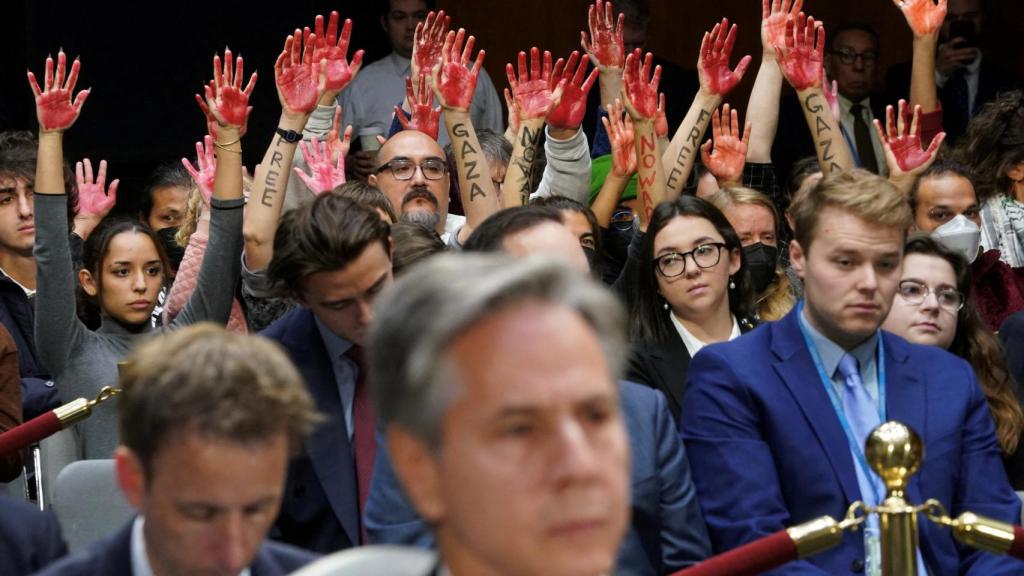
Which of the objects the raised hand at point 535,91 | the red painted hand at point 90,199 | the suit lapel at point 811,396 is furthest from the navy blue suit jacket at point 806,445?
the red painted hand at point 90,199

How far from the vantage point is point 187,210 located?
5.50 m

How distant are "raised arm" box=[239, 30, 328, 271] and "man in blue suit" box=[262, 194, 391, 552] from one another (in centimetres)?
74

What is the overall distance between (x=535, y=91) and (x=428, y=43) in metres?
0.69

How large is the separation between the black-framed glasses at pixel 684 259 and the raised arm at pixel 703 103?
44.4 inches

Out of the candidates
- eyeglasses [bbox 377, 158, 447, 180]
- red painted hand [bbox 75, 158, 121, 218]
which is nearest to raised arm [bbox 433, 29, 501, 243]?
eyeglasses [bbox 377, 158, 447, 180]

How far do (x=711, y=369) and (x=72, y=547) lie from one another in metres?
1.37

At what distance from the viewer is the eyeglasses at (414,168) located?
5102mm

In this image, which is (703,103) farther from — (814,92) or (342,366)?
(342,366)

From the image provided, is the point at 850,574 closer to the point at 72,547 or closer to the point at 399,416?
the point at 72,547

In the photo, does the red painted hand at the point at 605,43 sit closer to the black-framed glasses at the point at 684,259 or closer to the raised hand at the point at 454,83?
the raised hand at the point at 454,83

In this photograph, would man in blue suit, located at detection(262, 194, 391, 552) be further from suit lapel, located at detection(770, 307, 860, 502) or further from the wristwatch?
the wristwatch

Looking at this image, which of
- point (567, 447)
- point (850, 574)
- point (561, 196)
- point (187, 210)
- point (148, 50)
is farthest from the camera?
point (148, 50)

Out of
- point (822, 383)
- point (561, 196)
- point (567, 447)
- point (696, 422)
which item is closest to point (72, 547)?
point (696, 422)

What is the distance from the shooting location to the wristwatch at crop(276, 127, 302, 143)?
4.57 metres
